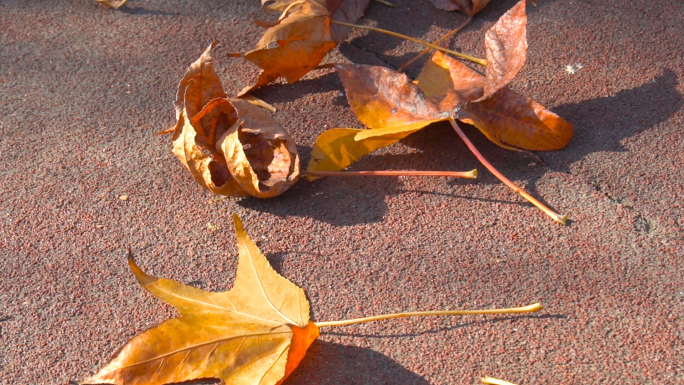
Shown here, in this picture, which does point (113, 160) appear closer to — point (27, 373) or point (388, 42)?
point (27, 373)

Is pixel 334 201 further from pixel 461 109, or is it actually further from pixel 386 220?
pixel 461 109

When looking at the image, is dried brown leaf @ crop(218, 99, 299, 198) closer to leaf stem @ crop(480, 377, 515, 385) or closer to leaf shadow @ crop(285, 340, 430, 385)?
leaf shadow @ crop(285, 340, 430, 385)

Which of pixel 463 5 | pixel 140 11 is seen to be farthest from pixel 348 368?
pixel 140 11

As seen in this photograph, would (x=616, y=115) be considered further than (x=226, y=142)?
Yes

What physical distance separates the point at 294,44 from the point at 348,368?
0.78 meters

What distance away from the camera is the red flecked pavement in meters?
1.12

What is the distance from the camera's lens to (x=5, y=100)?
5.50 feet

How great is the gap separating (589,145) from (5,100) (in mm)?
1377

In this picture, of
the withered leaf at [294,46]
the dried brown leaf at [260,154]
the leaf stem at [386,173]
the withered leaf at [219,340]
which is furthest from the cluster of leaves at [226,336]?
the withered leaf at [294,46]

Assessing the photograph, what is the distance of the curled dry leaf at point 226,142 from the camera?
133cm

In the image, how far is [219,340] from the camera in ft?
3.42

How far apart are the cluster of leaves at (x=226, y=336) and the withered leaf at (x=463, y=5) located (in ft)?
3.34

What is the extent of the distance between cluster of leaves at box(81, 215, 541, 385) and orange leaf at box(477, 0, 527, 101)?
48cm

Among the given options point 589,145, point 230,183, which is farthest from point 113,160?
point 589,145
